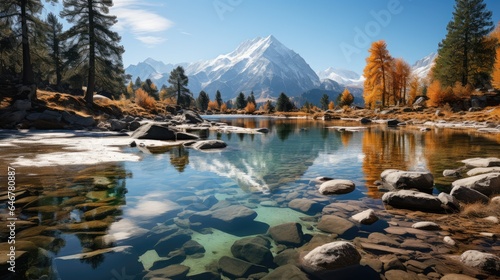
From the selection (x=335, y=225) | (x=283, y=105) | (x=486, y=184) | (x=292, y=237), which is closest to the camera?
(x=292, y=237)

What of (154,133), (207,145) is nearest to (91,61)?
(154,133)

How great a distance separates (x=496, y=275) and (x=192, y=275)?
157 inches

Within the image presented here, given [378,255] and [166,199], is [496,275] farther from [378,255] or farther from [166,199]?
[166,199]

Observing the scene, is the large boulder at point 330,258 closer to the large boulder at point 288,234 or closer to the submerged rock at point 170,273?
the large boulder at point 288,234

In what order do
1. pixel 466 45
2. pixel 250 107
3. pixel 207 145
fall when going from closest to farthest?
pixel 207 145 → pixel 466 45 → pixel 250 107

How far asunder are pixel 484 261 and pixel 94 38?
3298 centimetres

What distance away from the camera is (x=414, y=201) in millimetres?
6227

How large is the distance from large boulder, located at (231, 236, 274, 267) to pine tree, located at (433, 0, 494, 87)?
56997 mm

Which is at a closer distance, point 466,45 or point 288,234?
point 288,234

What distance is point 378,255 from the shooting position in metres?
4.19

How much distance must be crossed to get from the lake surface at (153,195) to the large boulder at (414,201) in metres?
0.32

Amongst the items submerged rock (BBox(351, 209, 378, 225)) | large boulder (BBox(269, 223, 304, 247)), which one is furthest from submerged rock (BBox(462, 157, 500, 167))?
large boulder (BBox(269, 223, 304, 247))

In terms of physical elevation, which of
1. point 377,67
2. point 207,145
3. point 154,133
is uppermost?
point 377,67

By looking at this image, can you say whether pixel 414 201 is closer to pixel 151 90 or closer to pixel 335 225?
pixel 335 225
